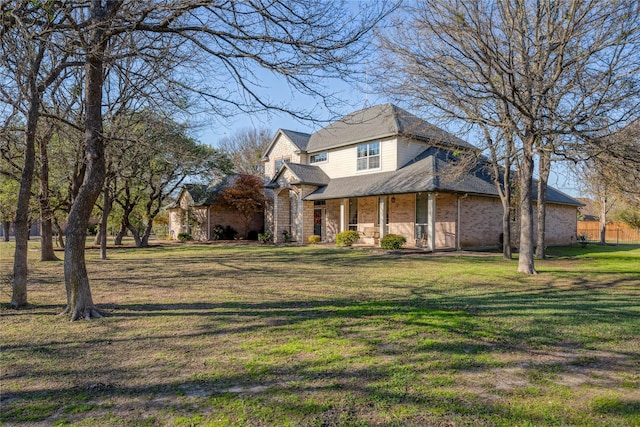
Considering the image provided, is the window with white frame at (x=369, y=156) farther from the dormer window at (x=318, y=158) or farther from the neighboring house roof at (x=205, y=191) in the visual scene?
the neighboring house roof at (x=205, y=191)

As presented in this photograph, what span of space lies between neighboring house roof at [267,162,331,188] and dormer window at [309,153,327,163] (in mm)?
674

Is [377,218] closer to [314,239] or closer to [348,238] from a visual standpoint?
[348,238]

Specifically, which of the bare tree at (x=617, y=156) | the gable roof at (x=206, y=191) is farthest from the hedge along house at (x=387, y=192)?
the bare tree at (x=617, y=156)

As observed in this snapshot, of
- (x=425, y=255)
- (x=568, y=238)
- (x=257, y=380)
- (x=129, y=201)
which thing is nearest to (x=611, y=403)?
(x=257, y=380)

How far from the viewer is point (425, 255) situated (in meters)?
17.2

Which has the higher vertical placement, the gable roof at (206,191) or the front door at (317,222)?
the gable roof at (206,191)

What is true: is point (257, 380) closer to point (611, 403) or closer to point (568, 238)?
point (611, 403)

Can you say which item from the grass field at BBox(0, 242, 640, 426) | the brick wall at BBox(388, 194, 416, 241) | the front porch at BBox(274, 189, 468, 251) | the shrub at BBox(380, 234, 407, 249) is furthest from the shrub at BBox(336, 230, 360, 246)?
the grass field at BBox(0, 242, 640, 426)

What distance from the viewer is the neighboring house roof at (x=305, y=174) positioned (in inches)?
964

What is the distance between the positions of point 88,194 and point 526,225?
1150cm

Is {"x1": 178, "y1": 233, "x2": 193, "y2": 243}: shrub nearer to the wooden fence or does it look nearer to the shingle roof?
the shingle roof

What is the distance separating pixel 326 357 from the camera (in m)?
4.46

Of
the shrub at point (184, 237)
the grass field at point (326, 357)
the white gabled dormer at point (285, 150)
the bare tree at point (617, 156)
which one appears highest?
the white gabled dormer at point (285, 150)

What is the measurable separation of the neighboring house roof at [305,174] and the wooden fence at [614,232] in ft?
97.5
